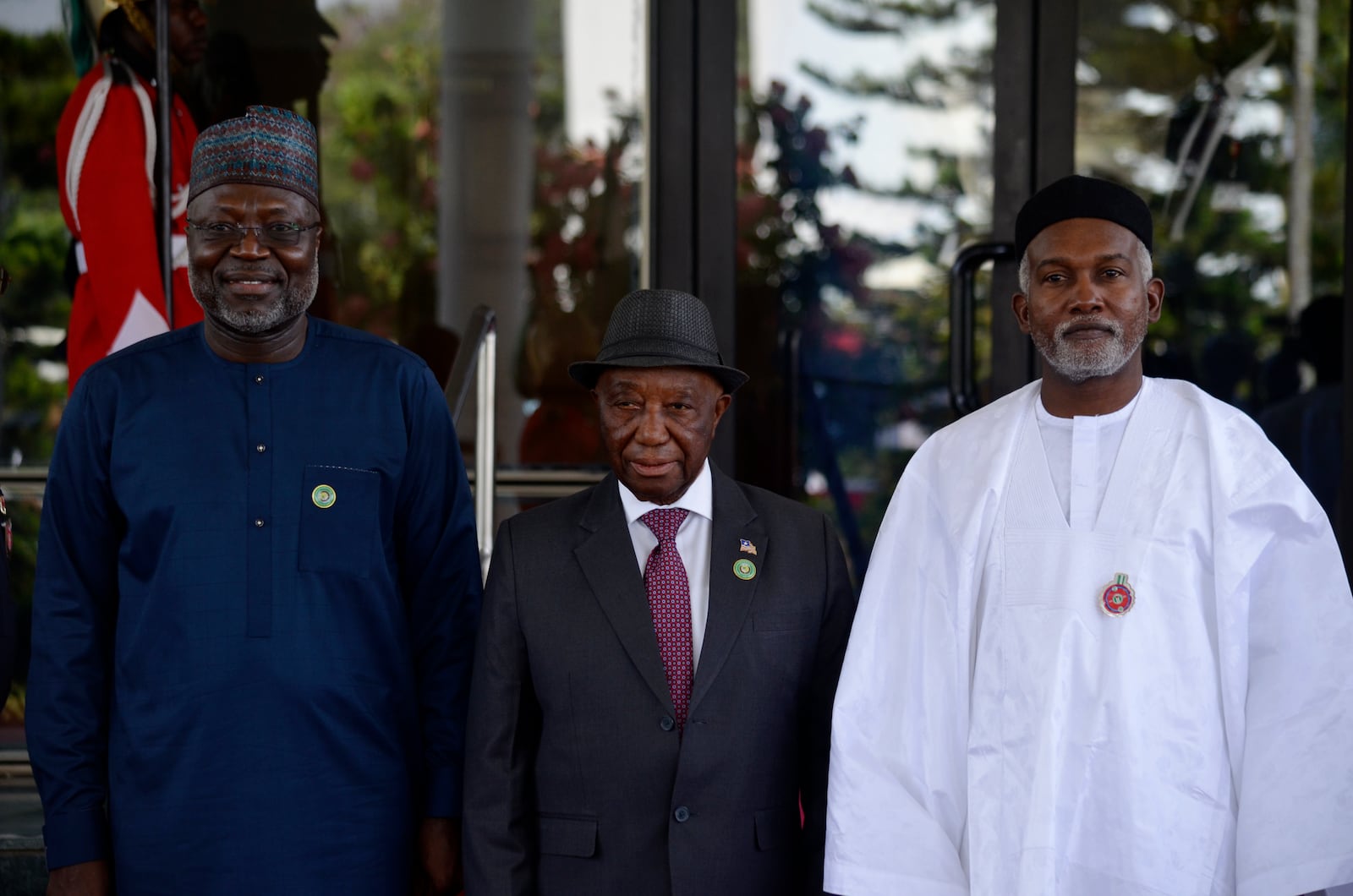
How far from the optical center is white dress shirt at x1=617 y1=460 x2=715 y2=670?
2.60 metres

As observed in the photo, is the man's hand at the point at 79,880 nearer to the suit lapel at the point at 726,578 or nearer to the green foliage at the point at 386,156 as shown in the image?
the suit lapel at the point at 726,578

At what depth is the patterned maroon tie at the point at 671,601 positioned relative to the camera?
8.24 feet

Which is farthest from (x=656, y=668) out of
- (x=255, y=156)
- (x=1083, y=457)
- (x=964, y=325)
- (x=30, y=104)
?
(x=30, y=104)

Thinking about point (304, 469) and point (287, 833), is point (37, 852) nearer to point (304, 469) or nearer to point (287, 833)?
point (287, 833)

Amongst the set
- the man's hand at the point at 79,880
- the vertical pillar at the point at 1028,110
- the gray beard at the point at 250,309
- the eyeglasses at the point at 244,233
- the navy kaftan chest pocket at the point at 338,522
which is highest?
the vertical pillar at the point at 1028,110

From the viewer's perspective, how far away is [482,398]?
145 inches

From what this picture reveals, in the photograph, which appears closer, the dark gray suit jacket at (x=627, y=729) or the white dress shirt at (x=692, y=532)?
the dark gray suit jacket at (x=627, y=729)

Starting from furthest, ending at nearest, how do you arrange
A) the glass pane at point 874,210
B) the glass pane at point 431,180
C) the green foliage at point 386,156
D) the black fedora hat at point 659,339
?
the green foliage at point 386,156
the glass pane at point 431,180
the glass pane at point 874,210
the black fedora hat at point 659,339

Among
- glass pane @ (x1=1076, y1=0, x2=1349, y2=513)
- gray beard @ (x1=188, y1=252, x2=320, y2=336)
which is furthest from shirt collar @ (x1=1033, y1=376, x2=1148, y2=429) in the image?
glass pane @ (x1=1076, y1=0, x2=1349, y2=513)

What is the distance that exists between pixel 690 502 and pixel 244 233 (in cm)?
88

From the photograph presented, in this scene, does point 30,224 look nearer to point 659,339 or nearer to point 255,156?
point 255,156

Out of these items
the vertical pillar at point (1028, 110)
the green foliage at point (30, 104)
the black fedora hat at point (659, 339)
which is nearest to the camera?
the black fedora hat at point (659, 339)

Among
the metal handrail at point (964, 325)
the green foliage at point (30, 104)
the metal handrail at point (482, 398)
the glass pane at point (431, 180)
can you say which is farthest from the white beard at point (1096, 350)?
the green foliage at point (30, 104)

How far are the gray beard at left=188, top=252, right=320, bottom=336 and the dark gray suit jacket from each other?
52 centimetres
